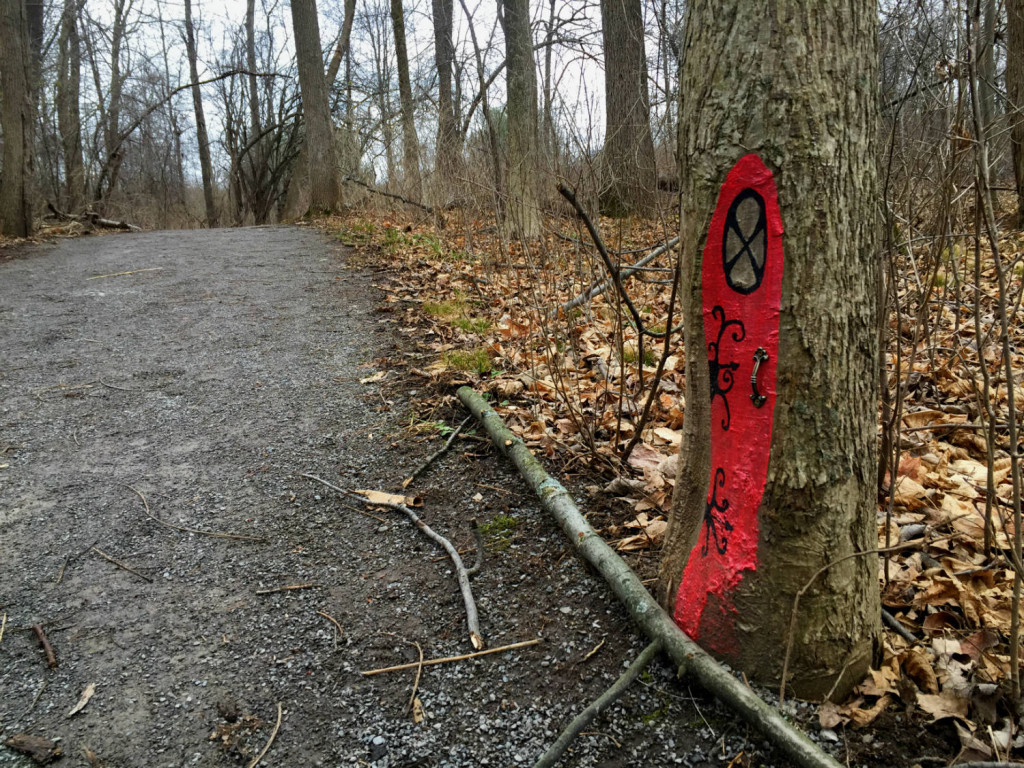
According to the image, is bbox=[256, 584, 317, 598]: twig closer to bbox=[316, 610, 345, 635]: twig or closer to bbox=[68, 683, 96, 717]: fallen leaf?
bbox=[316, 610, 345, 635]: twig

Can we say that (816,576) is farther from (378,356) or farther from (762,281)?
(378,356)

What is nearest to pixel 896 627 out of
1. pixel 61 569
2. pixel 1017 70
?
pixel 61 569

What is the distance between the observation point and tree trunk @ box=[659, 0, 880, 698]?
1372 mm

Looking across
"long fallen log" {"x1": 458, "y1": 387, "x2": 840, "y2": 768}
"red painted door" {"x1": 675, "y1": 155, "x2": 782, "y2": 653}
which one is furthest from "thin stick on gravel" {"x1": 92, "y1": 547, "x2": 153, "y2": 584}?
"red painted door" {"x1": 675, "y1": 155, "x2": 782, "y2": 653}

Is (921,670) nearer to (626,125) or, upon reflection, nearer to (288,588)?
(288,588)

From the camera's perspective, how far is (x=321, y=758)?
5.17 ft

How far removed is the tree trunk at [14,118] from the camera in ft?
26.3

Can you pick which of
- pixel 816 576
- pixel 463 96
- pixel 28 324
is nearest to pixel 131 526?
pixel 816 576

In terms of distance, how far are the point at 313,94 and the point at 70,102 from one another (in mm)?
10066

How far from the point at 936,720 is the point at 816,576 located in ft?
1.45

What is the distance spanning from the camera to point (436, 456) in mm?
2969

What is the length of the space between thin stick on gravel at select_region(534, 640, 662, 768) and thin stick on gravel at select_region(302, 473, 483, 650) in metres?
0.40

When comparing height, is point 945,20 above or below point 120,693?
above

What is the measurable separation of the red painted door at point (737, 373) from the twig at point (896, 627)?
0.50m
